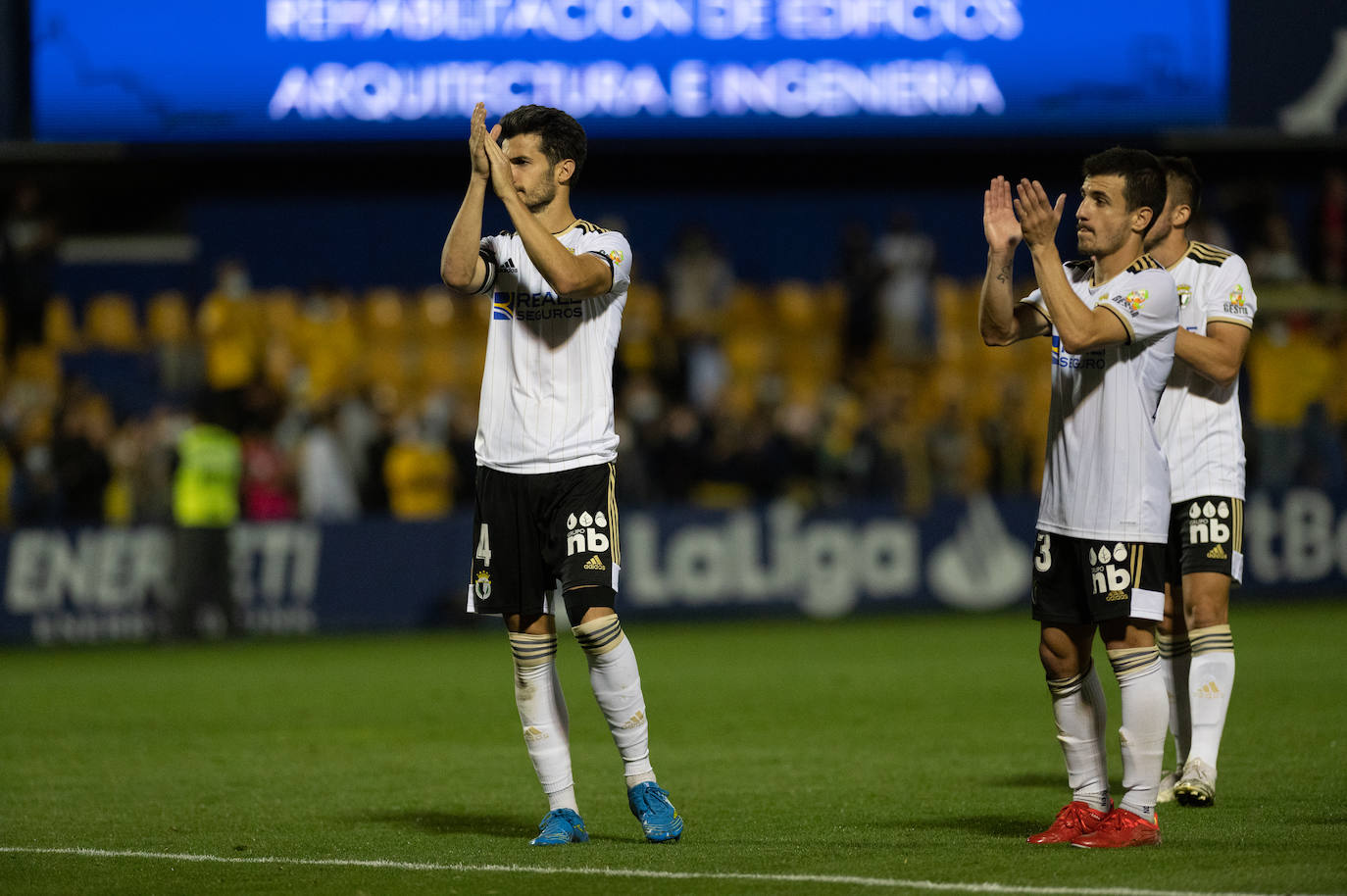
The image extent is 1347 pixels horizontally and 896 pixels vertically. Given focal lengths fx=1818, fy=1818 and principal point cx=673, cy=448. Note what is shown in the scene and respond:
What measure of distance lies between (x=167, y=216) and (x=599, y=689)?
17.5 m

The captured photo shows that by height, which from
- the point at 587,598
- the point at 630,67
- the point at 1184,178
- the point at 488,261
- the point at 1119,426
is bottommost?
the point at 587,598

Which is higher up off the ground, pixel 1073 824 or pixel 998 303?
pixel 998 303

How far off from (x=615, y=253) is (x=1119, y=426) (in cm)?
176

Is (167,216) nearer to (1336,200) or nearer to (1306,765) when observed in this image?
(1336,200)

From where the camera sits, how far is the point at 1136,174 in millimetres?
5895

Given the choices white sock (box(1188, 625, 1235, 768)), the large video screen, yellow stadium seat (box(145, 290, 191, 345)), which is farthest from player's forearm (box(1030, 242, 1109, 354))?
yellow stadium seat (box(145, 290, 191, 345))

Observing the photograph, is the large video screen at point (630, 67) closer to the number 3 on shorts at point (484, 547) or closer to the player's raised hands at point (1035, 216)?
the number 3 on shorts at point (484, 547)

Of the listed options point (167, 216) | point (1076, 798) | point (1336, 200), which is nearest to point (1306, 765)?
point (1076, 798)

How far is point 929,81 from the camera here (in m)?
18.2

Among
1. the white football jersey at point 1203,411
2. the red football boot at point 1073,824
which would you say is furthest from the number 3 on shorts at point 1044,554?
the white football jersey at point 1203,411

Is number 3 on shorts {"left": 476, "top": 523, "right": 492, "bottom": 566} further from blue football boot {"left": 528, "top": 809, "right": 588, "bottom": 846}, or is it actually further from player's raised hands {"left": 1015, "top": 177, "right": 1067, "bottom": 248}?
player's raised hands {"left": 1015, "top": 177, "right": 1067, "bottom": 248}

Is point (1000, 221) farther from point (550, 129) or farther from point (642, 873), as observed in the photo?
point (642, 873)

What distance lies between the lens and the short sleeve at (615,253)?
610 cm

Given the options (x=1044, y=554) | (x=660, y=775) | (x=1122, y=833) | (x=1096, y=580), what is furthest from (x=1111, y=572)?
(x=660, y=775)
